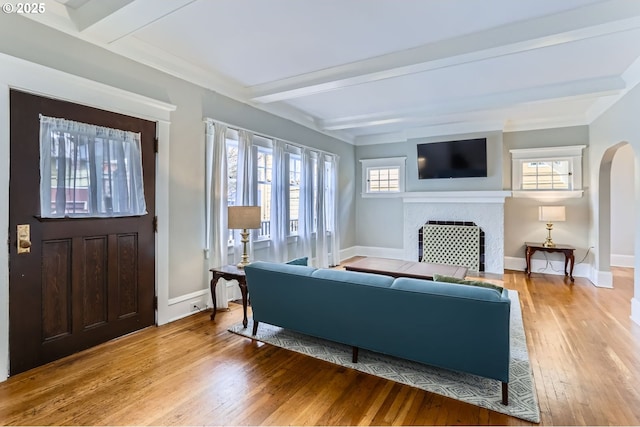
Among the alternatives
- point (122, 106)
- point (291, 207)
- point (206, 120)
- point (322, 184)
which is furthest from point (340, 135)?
point (122, 106)

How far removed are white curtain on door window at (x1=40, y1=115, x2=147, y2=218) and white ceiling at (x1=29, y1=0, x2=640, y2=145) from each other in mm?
843

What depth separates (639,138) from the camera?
3615 mm

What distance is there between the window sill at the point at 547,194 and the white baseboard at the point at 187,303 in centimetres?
588

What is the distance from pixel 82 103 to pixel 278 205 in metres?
2.83

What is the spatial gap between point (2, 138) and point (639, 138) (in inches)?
242

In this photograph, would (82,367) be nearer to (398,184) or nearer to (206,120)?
(206,120)

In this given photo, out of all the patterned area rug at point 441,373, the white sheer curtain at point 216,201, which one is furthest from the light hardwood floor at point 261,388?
the white sheer curtain at point 216,201

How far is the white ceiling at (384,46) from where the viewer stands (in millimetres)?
2525

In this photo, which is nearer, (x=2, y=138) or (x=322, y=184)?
(x=2, y=138)

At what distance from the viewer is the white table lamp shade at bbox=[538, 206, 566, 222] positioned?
5555 millimetres

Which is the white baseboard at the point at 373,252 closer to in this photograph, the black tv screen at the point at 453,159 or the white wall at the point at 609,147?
the black tv screen at the point at 453,159

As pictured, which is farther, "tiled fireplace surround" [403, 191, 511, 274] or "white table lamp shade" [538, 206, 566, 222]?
"tiled fireplace surround" [403, 191, 511, 274]

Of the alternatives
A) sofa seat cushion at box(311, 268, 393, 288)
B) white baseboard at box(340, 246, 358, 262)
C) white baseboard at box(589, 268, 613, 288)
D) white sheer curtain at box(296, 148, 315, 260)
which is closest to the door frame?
sofa seat cushion at box(311, 268, 393, 288)

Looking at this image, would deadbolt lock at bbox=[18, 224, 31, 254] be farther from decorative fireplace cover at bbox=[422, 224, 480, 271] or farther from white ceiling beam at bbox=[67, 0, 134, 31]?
decorative fireplace cover at bbox=[422, 224, 480, 271]
